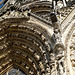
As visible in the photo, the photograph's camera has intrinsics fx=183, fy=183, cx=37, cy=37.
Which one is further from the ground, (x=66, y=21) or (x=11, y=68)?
(x=66, y=21)

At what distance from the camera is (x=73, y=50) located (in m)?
6.14

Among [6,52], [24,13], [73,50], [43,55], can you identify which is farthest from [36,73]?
[24,13]

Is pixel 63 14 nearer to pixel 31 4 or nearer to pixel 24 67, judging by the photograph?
pixel 24 67

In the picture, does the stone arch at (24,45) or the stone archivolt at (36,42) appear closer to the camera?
the stone archivolt at (36,42)

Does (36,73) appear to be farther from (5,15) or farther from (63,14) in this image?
(5,15)

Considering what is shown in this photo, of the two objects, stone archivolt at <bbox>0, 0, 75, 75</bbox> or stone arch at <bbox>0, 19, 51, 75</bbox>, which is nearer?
stone archivolt at <bbox>0, 0, 75, 75</bbox>

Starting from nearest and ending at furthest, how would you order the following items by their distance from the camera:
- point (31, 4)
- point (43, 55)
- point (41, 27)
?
point (43, 55), point (41, 27), point (31, 4)

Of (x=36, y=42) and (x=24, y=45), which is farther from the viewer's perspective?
(x=24, y=45)

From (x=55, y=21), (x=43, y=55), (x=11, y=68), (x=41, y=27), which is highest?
(x=55, y=21)

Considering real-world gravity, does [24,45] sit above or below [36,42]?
below

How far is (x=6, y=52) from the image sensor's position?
28.6 feet

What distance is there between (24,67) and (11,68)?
2.83 ft

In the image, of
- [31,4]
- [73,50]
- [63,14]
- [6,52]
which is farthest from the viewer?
[31,4]

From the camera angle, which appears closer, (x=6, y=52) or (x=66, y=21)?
(x=66, y=21)
